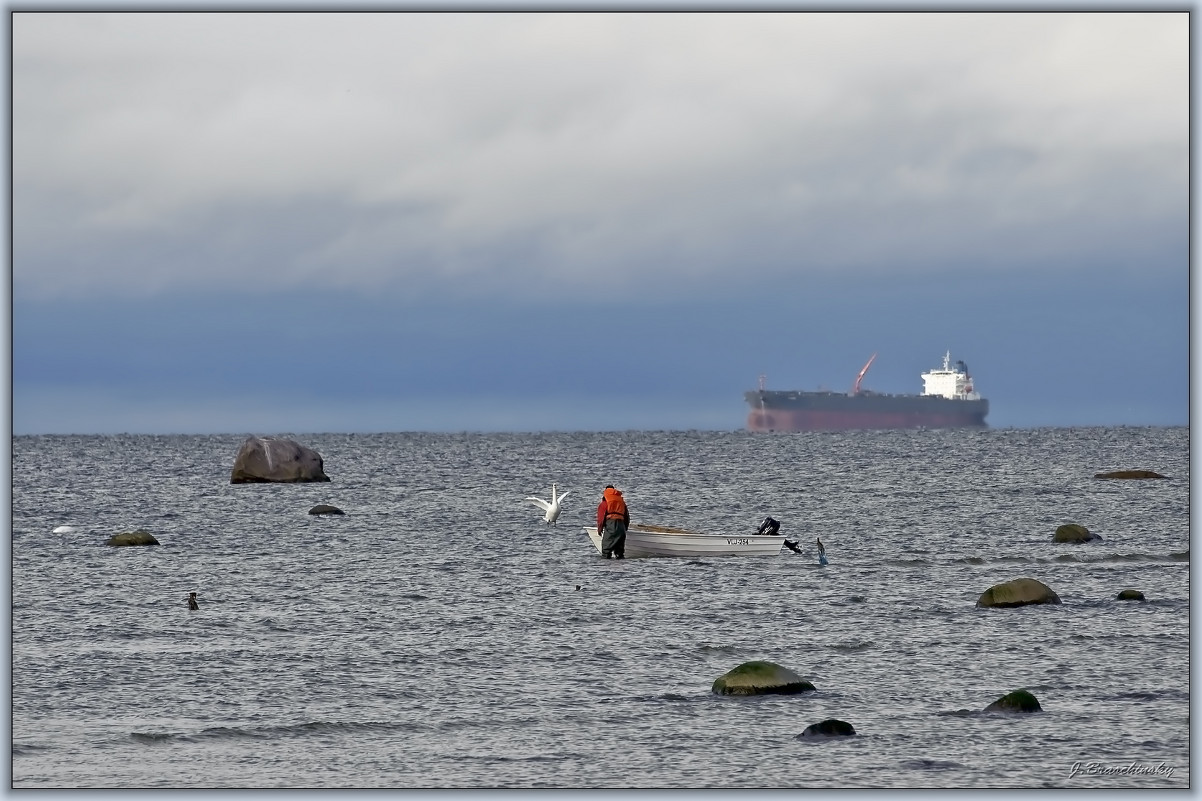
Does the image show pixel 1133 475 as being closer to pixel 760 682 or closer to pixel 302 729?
pixel 760 682

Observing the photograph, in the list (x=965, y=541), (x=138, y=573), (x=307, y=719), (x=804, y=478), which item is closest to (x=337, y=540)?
(x=138, y=573)

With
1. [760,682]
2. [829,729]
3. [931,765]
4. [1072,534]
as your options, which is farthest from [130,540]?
[931,765]

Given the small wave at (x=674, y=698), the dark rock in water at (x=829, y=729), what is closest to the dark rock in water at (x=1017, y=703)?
the dark rock in water at (x=829, y=729)

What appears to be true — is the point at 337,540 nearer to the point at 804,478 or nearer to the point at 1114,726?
the point at 1114,726

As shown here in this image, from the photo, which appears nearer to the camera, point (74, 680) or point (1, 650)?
point (1, 650)

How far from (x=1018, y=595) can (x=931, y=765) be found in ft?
49.2

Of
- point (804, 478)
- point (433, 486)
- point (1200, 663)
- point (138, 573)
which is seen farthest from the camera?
point (804, 478)

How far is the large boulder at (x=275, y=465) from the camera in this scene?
93.9m

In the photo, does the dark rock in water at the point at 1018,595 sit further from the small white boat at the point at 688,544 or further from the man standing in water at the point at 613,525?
the man standing in water at the point at 613,525

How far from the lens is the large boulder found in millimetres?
93875

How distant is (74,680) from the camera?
24609 mm

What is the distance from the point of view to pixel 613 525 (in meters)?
44.6

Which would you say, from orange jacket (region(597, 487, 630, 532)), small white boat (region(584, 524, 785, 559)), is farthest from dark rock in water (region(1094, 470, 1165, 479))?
orange jacket (region(597, 487, 630, 532))

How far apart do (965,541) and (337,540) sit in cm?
2274
